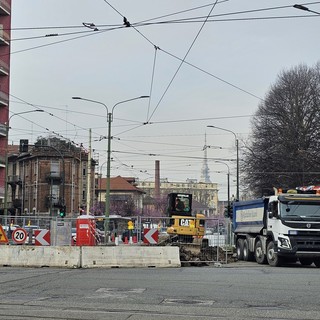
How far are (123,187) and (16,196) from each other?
3586 centimetres

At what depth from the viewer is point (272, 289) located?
12.0 m

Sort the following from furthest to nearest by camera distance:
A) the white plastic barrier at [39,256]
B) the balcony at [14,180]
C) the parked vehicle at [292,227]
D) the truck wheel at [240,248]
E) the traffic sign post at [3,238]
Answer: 1. the balcony at [14,180]
2. the truck wheel at [240,248]
3. the traffic sign post at [3,238]
4. the parked vehicle at [292,227]
5. the white plastic barrier at [39,256]

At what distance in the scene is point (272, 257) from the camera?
822 inches

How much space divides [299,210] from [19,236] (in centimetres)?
1117

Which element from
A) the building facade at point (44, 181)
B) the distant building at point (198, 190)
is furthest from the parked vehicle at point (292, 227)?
the distant building at point (198, 190)

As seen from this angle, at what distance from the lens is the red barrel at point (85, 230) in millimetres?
21906

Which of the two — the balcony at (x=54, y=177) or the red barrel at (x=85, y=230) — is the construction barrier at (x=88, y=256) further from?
the balcony at (x=54, y=177)

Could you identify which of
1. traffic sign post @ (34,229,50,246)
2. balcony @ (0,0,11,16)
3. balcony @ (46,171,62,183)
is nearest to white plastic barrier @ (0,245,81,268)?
traffic sign post @ (34,229,50,246)

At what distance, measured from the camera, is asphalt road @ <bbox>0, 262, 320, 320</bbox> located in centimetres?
885

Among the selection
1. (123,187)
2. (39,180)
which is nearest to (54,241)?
A: (39,180)

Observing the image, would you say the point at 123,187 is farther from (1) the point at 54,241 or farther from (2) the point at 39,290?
(2) the point at 39,290

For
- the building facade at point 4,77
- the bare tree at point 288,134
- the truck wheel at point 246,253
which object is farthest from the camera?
the building facade at point 4,77

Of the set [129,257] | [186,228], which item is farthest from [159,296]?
[186,228]

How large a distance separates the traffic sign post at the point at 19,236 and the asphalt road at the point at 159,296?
22.3 ft
